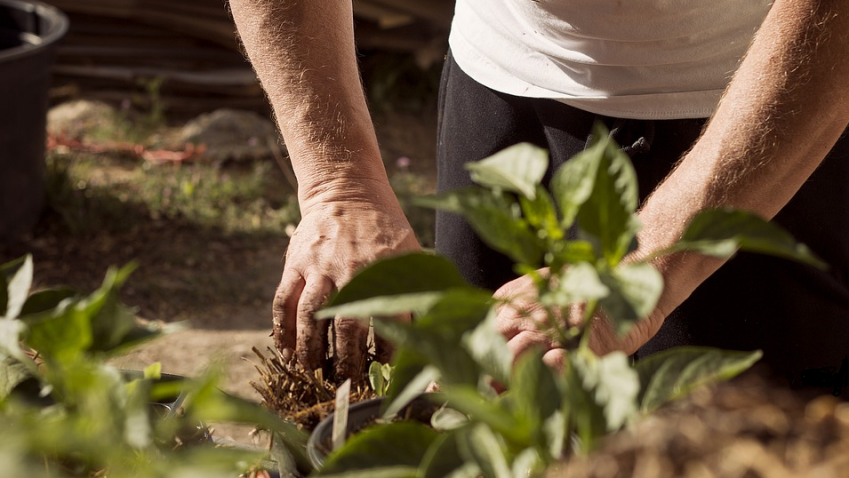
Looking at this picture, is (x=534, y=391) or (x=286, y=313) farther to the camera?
(x=286, y=313)

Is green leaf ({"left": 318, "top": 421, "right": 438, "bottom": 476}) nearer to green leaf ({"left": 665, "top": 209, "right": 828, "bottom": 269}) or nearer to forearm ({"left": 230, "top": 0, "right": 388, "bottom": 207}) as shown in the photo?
green leaf ({"left": 665, "top": 209, "right": 828, "bottom": 269})

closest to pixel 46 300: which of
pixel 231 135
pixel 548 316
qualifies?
pixel 548 316

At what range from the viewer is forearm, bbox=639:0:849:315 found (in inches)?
41.5

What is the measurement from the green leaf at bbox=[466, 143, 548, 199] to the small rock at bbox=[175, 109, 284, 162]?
158 inches

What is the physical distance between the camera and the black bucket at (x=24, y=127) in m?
3.33

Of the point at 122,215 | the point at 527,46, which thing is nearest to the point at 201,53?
the point at 122,215

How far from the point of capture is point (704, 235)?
0.55 m

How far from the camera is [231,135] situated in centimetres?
463

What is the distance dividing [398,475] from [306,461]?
24cm

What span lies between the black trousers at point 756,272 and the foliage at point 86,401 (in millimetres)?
968

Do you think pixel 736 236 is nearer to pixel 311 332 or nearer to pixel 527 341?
pixel 527 341

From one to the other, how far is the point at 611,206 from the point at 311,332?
63cm

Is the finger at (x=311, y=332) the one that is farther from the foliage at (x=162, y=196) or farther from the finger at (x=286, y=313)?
the foliage at (x=162, y=196)

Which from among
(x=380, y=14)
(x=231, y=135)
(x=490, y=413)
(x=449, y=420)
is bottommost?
(x=231, y=135)
